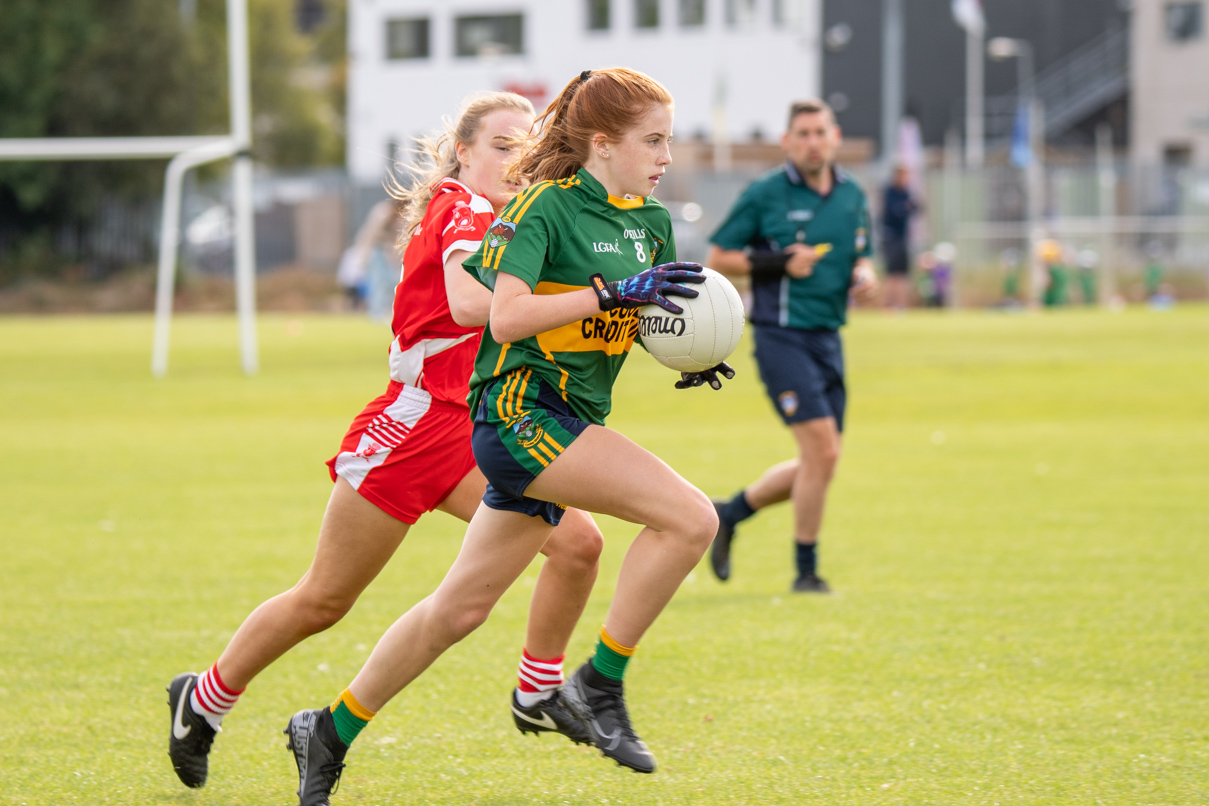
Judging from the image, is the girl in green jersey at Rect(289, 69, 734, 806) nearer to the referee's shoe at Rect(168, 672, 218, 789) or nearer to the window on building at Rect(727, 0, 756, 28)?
the referee's shoe at Rect(168, 672, 218, 789)

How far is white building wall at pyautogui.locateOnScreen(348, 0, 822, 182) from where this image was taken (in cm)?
5344

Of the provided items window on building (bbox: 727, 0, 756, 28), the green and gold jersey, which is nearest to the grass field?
the green and gold jersey

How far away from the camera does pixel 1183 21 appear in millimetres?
49594

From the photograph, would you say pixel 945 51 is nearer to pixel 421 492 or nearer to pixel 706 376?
pixel 706 376

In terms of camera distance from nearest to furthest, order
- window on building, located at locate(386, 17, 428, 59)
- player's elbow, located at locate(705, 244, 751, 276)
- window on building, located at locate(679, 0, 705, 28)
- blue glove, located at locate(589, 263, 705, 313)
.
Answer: blue glove, located at locate(589, 263, 705, 313) < player's elbow, located at locate(705, 244, 751, 276) < window on building, located at locate(679, 0, 705, 28) < window on building, located at locate(386, 17, 428, 59)

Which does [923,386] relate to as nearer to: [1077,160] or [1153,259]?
[1153,259]

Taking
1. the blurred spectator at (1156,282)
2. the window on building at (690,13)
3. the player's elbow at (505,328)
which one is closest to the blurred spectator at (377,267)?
the player's elbow at (505,328)

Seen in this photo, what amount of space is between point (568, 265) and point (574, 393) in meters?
0.34

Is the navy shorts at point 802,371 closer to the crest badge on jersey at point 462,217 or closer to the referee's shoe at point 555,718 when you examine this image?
the referee's shoe at point 555,718

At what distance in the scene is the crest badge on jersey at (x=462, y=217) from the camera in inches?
160

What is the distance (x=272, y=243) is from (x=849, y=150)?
17.1 metres

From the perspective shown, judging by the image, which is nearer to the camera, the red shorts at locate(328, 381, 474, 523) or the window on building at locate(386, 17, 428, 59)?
the red shorts at locate(328, 381, 474, 523)

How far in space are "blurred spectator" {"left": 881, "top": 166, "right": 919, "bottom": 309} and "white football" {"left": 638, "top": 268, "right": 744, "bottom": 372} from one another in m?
23.7

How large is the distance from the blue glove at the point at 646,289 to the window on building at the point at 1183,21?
5107cm
